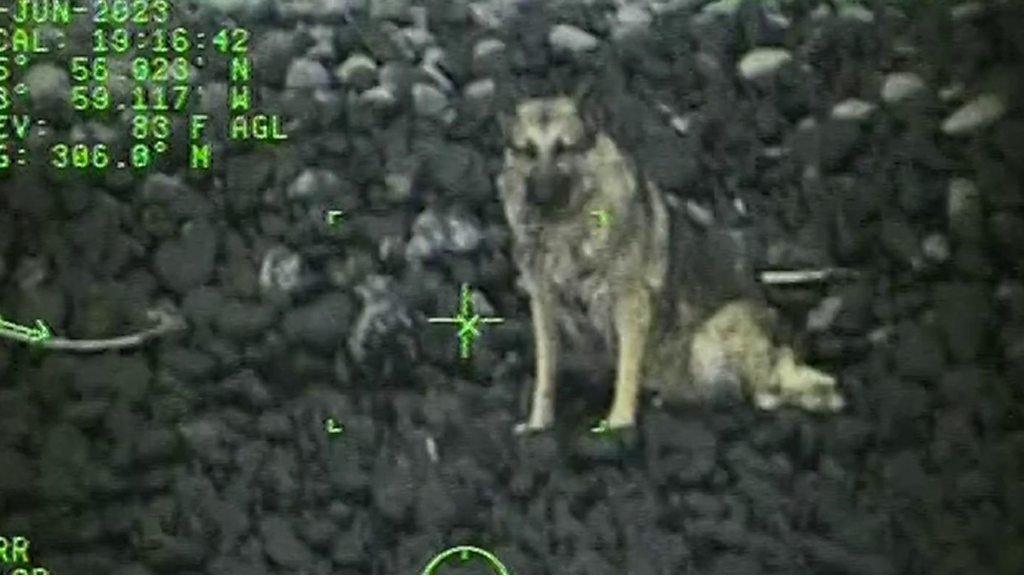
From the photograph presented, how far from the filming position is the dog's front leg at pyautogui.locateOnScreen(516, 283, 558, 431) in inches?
46.8

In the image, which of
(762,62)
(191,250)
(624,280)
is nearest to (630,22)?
(762,62)

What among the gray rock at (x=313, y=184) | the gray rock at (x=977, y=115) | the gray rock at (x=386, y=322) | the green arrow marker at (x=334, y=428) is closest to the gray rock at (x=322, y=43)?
the gray rock at (x=313, y=184)

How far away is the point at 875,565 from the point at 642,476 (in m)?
0.22

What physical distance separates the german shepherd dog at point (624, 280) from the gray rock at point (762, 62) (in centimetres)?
13

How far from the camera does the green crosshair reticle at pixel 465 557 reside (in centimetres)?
120

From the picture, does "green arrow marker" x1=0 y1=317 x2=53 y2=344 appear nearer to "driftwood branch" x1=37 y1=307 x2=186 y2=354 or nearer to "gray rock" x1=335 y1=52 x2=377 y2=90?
"driftwood branch" x1=37 y1=307 x2=186 y2=354

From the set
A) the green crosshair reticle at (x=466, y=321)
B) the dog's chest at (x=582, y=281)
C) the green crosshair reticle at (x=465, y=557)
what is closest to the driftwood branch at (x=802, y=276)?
the dog's chest at (x=582, y=281)

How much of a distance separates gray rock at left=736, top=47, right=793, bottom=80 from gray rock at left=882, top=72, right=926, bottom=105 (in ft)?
0.29

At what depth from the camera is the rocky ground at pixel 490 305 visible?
1177 mm

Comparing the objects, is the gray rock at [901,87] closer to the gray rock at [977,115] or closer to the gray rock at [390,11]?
the gray rock at [977,115]

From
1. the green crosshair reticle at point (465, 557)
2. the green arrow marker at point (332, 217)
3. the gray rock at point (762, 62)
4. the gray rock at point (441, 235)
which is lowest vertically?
the green crosshair reticle at point (465, 557)

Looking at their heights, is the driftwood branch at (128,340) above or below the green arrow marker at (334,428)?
above

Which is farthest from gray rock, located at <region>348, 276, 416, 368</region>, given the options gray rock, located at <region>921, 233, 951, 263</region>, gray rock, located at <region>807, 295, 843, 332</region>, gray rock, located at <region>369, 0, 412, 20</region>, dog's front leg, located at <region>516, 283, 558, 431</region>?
gray rock, located at <region>921, 233, 951, 263</region>

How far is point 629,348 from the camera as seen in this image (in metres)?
1.19
